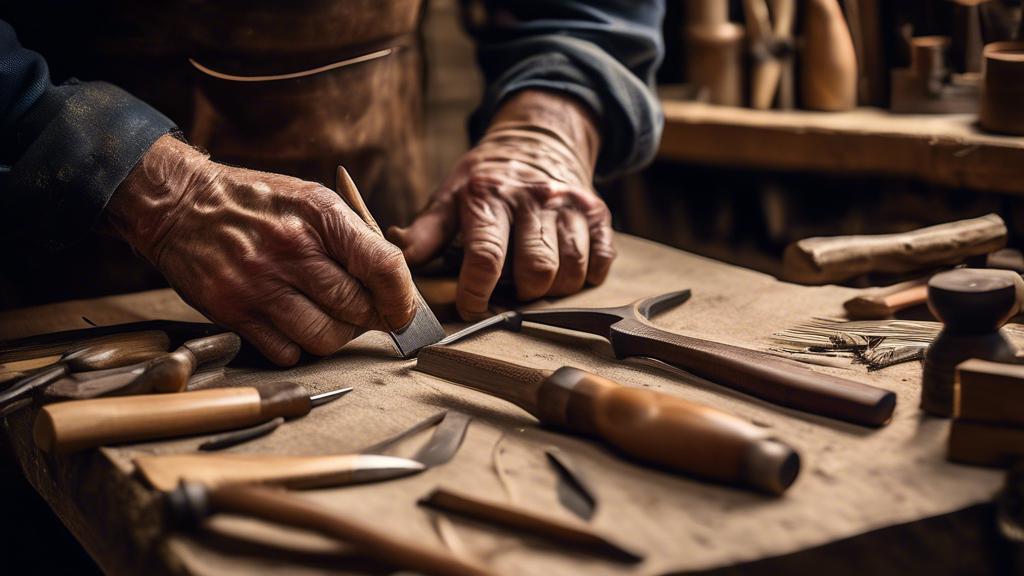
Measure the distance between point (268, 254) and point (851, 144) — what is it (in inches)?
72.9

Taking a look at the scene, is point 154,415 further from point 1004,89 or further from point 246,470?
point 1004,89

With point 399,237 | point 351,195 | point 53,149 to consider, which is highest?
point 53,149

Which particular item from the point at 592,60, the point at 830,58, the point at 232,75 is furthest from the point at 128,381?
the point at 830,58

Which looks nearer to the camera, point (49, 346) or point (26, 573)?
point (49, 346)

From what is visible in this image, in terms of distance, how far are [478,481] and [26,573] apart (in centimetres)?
96

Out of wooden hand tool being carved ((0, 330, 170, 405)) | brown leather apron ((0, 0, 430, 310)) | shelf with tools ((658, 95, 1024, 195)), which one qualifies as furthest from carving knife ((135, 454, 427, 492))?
shelf with tools ((658, 95, 1024, 195))

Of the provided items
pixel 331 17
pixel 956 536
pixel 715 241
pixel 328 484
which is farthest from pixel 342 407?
pixel 715 241

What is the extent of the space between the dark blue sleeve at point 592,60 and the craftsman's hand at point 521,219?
13 cm

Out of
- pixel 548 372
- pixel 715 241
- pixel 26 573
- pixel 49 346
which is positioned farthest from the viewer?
pixel 715 241

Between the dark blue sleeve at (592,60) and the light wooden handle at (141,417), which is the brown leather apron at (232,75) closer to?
the dark blue sleeve at (592,60)

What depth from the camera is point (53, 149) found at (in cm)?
110

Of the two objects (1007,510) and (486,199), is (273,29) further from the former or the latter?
(1007,510)

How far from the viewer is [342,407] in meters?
1.00

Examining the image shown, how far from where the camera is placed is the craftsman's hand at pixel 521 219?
4.45ft
